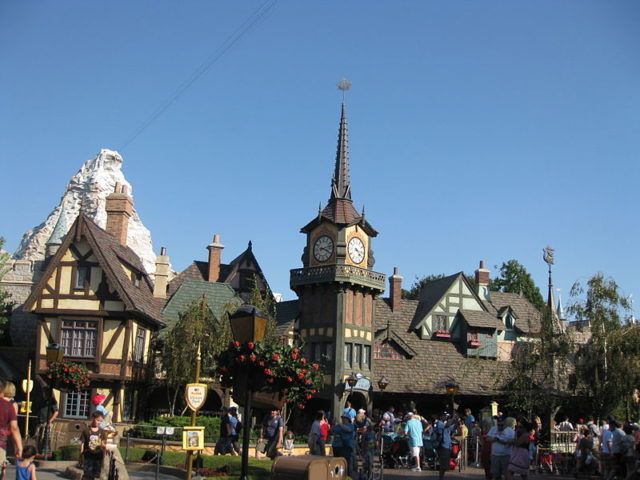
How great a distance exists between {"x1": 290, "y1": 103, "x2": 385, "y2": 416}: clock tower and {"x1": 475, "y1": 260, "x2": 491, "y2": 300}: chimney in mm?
13015

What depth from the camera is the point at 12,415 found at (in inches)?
462

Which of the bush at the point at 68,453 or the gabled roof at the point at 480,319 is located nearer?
the bush at the point at 68,453

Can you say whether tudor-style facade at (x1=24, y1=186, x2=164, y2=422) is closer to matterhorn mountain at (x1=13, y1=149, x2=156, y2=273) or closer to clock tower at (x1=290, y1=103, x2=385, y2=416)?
clock tower at (x1=290, y1=103, x2=385, y2=416)

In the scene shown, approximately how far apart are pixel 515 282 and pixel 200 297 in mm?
40237

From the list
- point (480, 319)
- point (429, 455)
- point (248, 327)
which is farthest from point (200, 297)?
point (248, 327)

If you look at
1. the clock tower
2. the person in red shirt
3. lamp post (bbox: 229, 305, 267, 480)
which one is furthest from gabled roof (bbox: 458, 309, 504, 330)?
the person in red shirt

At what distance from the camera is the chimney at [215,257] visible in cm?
4981

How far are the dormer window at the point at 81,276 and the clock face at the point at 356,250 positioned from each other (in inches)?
567

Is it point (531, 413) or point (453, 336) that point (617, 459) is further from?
point (453, 336)

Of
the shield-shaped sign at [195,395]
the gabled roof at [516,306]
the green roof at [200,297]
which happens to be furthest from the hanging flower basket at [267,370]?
the gabled roof at [516,306]

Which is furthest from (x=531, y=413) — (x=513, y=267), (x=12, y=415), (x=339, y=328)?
(x=513, y=267)

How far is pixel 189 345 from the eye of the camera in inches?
1406

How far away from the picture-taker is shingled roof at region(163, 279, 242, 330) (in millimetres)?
42969

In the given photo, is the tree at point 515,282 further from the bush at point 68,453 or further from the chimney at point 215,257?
the bush at point 68,453
